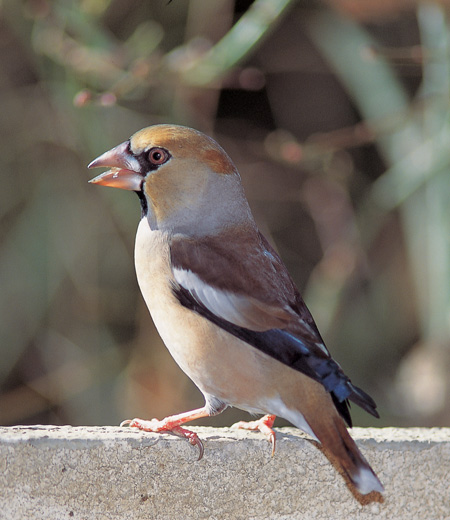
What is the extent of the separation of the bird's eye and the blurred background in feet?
3.56

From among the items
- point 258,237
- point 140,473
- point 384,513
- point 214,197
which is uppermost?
point 214,197

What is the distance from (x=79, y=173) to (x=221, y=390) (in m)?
2.79

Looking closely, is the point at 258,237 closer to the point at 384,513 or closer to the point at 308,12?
the point at 384,513

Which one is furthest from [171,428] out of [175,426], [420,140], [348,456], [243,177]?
[243,177]

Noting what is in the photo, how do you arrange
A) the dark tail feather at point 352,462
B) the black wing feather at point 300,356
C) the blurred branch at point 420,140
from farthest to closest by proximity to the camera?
1. the blurred branch at point 420,140
2. the black wing feather at point 300,356
3. the dark tail feather at point 352,462

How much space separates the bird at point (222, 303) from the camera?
2.27 m

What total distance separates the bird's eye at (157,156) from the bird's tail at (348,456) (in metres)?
0.90

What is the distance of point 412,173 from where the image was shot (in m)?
4.12

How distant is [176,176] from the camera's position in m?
2.59

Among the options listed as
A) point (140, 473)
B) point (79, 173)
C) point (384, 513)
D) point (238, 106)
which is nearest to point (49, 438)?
point (140, 473)

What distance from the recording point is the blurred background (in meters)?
4.05

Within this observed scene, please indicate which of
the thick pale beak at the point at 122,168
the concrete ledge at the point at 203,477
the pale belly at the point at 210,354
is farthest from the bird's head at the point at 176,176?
the concrete ledge at the point at 203,477

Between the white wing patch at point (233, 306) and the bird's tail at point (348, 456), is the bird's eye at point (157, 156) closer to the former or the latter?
the white wing patch at point (233, 306)

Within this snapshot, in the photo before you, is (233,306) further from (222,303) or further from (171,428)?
(171,428)
